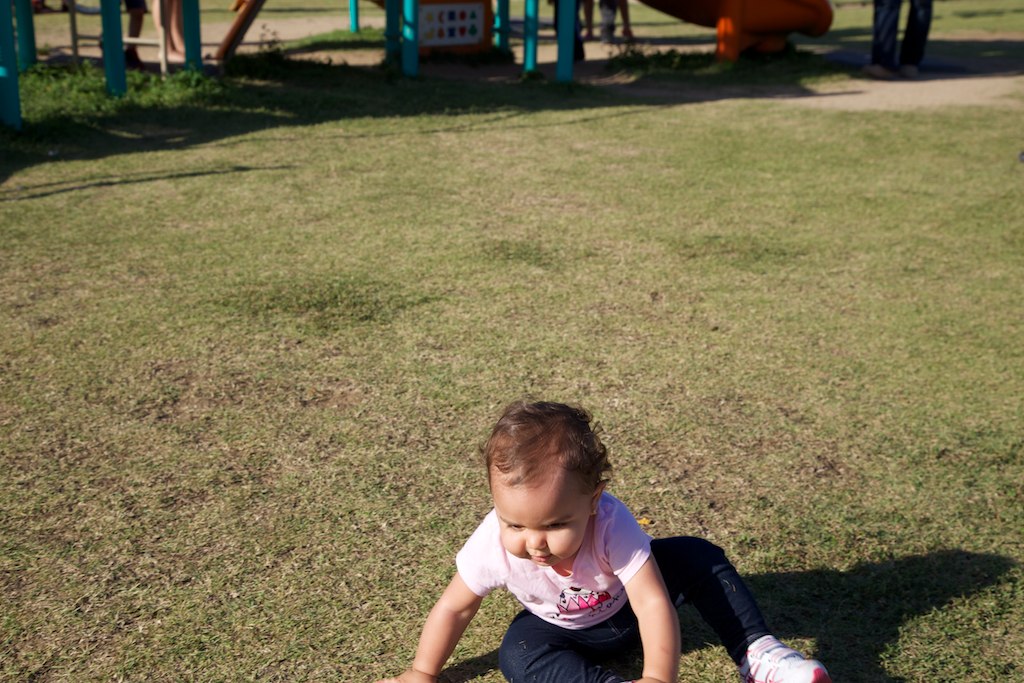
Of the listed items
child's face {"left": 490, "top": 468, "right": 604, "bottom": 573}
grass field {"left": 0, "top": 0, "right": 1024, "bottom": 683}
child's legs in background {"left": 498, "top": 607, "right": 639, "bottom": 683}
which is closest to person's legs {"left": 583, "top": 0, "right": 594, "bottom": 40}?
grass field {"left": 0, "top": 0, "right": 1024, "bottom": 683}

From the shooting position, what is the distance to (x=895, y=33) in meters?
10.9

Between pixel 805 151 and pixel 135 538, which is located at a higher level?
pixel 805 151

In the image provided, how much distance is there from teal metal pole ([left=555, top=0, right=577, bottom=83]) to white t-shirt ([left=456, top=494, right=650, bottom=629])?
8.57 meters

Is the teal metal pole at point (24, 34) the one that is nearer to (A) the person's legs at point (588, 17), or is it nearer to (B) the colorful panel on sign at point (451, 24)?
(B) the colorful panel on sign at point (451, 24)

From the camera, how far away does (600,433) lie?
322cm

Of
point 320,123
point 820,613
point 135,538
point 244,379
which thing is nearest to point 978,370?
point 820,613

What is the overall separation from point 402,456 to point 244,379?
0.80m

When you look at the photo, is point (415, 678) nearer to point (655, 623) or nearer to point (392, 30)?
point (655, 623)

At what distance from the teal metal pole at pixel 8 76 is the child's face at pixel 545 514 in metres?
6.39

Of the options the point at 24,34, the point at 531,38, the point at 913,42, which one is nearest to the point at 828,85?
the point at 913,42

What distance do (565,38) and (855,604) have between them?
8521mm

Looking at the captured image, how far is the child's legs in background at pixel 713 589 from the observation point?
7.25 feet

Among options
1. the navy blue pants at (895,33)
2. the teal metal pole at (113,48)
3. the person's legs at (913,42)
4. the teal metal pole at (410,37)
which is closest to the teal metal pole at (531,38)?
the teal metal pole at (410,37)

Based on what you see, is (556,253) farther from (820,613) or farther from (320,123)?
(320,123)
